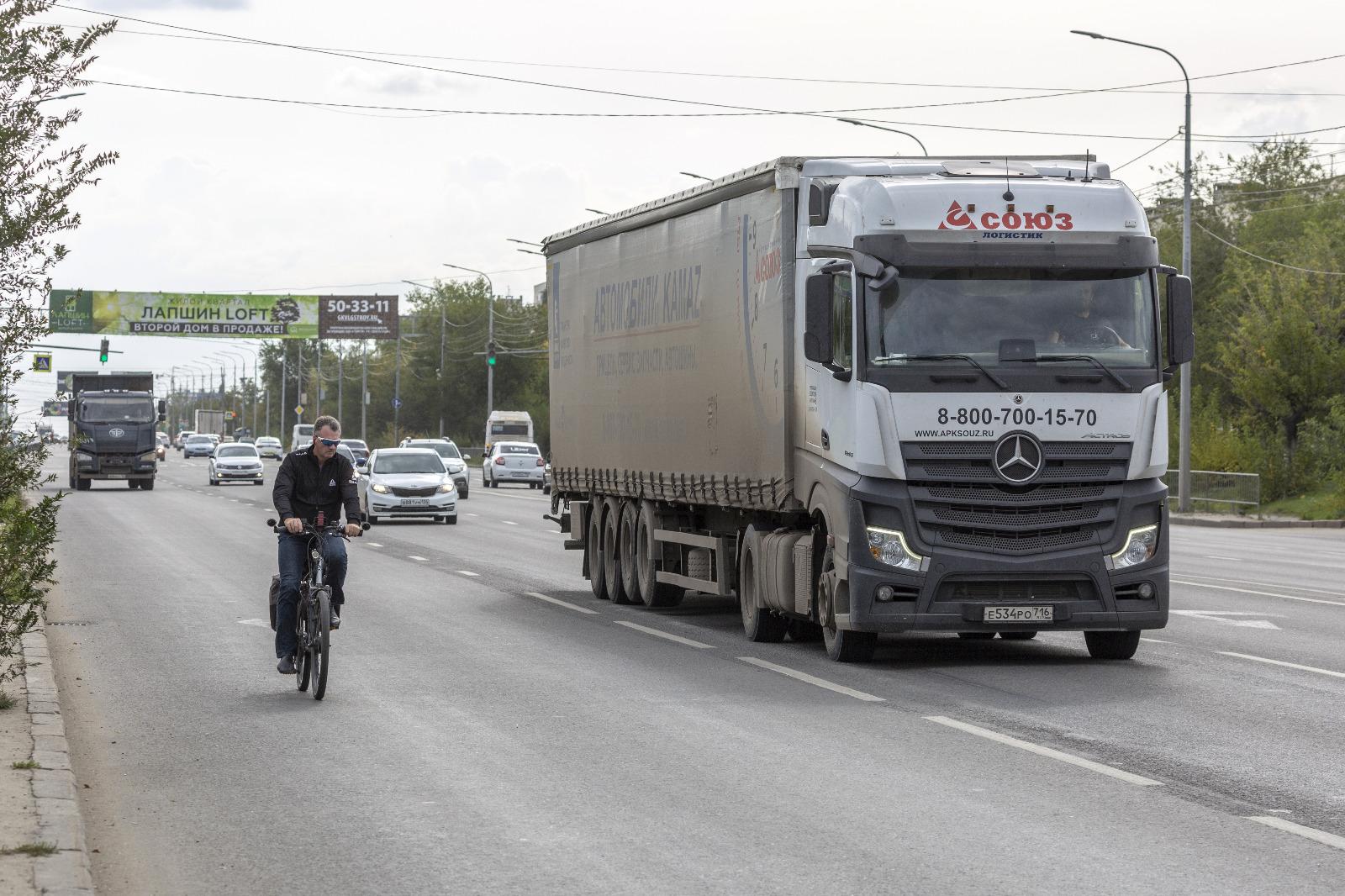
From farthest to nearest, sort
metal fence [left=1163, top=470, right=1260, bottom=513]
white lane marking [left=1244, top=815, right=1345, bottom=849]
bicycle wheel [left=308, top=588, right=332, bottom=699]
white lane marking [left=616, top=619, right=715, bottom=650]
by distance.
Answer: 1. metal fence [left=1163, top=470, right=1260, bottom=513]
2. white lane marking [left=616, top=619, right=715, bottom=650]
3. bicycle wheel [left=308, top=588, right=332, bottom=699]
4. white lane marking [left=1244, top=815, right=1345, bottom=849]

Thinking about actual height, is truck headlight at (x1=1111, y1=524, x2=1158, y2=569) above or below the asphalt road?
above

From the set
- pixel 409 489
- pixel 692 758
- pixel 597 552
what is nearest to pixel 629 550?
pixel 597 552

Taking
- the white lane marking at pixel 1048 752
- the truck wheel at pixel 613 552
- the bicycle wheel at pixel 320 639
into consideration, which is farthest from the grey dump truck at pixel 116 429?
the white lane marking at pixel 1048 752

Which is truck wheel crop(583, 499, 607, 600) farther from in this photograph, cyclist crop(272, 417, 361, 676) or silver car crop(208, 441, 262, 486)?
silver car crop(208, 441, 262, 486)

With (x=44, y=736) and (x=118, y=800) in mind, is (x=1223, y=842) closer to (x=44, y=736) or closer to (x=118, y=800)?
(x=118, y=800)

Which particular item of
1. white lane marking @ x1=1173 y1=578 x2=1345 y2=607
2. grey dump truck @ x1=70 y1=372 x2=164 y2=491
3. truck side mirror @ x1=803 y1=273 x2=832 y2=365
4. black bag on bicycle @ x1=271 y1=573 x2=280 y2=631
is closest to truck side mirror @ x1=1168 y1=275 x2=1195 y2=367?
truck side mirror @ x1=803 y1=273 x2=832 y2=365

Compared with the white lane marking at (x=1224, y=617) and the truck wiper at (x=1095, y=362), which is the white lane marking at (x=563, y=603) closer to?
the white lane marking at (x=1224, y=617)

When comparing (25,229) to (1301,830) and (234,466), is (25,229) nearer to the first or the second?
(1301,830)

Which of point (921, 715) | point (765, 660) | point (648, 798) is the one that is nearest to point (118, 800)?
point (648, 798)

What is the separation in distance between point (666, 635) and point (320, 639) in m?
5.02

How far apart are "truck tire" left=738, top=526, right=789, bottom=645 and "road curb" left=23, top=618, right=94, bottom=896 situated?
18.5ft

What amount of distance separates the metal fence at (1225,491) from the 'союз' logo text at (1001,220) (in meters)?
33.3

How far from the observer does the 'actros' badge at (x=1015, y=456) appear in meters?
14.1

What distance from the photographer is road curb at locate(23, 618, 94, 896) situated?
714cm
